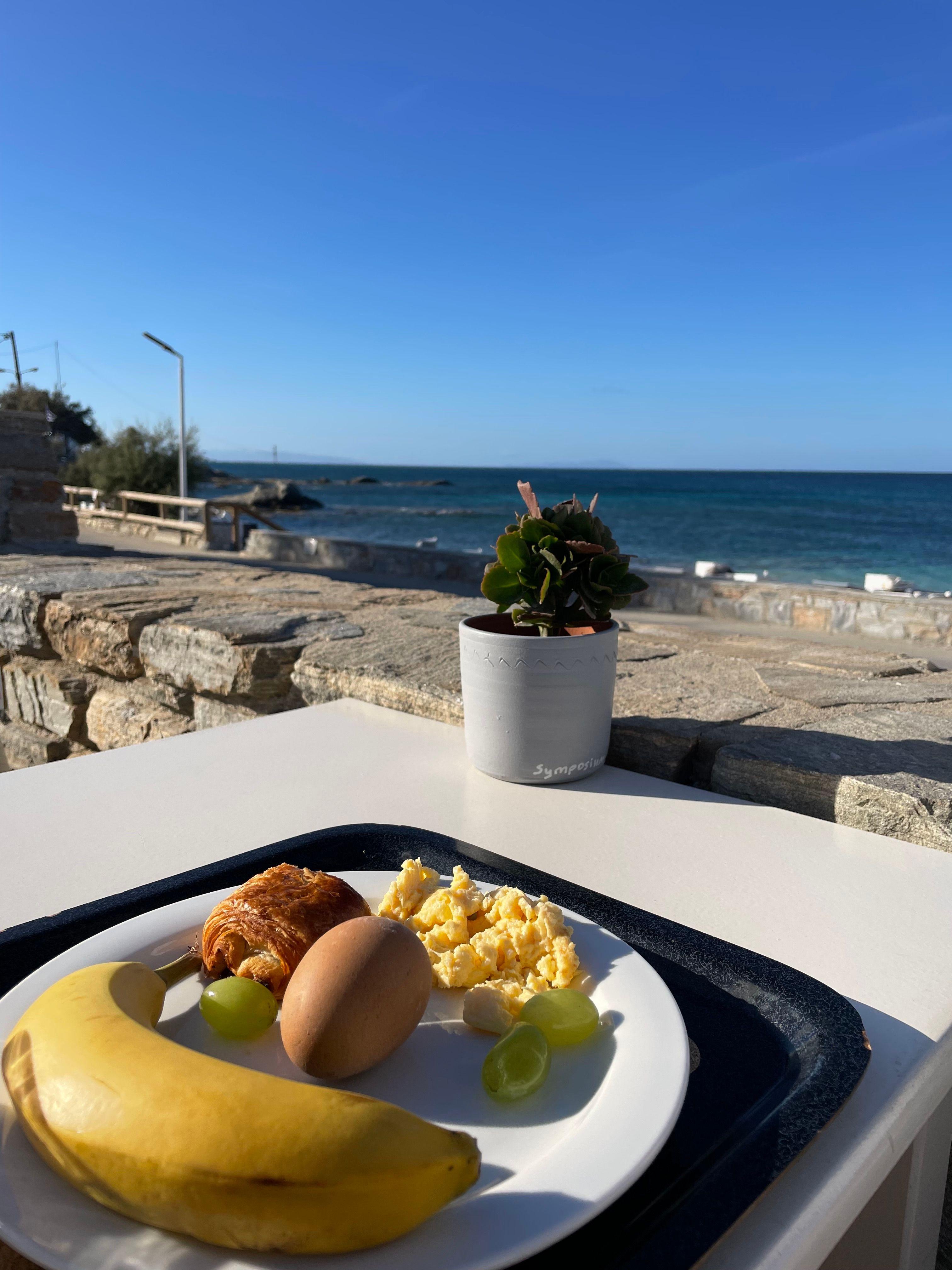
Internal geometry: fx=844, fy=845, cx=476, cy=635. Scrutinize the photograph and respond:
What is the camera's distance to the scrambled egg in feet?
2.27

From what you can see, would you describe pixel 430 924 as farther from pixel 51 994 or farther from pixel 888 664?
pixel 888 664

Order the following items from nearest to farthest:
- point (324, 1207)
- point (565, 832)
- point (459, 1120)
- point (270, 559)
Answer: point (324, 1207), point (459, 1120), point (565, 832), point (270, 559)

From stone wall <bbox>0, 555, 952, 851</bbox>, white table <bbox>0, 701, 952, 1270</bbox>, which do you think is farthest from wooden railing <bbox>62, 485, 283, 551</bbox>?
white table <bbox>0, 701, 952, 1270</bbox>

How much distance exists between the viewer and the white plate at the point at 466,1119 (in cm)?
44

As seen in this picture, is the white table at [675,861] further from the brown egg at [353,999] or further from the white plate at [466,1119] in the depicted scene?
the brown egg at [353,999]

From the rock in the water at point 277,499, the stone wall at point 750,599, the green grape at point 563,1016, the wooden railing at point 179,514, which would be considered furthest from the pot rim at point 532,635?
the rock in the water at point 277,499

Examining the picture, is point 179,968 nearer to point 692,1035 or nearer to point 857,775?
point 692,1035

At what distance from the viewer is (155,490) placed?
1819cm

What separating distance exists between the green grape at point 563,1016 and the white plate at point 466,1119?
0.03ft

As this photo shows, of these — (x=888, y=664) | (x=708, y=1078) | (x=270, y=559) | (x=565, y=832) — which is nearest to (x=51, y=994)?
(x=708, y=1078)

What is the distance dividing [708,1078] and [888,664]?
1.67 m

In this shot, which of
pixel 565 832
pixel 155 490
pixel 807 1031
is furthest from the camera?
pixel 155 490

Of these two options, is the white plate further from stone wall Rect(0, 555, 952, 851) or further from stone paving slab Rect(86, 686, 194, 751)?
stone paving slab Rect(86, 686, 194, 751)

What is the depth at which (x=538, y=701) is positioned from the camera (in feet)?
4.15
